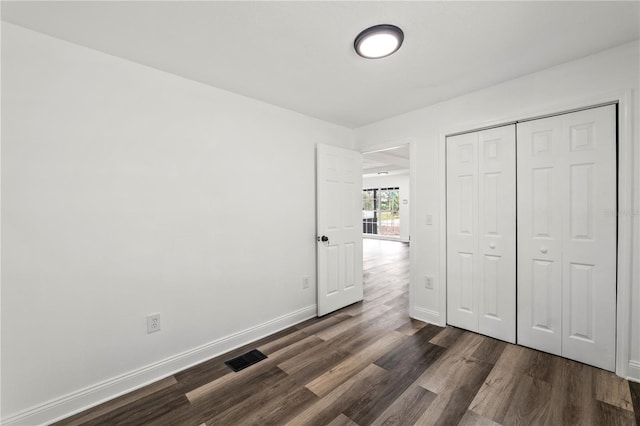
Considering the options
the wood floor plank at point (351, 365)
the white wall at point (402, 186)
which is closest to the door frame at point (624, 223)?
the wood floor plank at point (351, 365)

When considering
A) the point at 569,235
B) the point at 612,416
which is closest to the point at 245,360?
the point at 612,416

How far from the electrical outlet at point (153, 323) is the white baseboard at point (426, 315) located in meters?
2.66

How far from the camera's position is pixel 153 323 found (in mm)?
2096

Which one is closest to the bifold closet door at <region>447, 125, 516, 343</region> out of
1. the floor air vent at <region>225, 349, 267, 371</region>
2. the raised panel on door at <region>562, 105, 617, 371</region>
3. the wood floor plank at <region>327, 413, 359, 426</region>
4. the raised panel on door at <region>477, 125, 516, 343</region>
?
the raised panel on door at <region>477, 125, 516, 343</region>

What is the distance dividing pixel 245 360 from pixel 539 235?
288 cm

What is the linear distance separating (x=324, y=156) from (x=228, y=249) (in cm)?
160

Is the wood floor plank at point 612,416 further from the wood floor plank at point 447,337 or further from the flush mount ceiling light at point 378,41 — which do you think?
the flush mount ceiling light at point 378,41

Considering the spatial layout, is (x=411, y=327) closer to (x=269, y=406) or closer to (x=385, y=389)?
(x=385, y=389)

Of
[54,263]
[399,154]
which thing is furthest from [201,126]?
[399,154]

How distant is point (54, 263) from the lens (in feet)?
5.65

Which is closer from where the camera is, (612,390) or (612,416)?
(612,416)

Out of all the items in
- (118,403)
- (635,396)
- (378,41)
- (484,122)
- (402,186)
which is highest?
(378,41)

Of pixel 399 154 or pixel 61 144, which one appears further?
pixel 399 154

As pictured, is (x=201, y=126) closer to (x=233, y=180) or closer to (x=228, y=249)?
(x=233, y=180)
